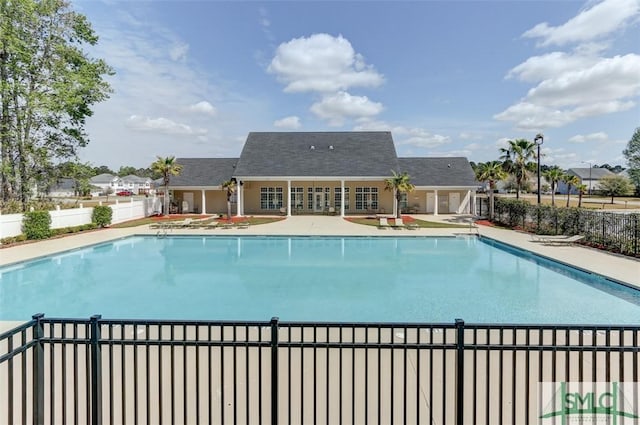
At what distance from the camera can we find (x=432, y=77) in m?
25.1

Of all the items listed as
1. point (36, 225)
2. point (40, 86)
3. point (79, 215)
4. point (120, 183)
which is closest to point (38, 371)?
point (36, 225)

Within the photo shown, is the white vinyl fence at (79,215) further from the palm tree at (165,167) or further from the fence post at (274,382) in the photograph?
the fence post at (274,382)

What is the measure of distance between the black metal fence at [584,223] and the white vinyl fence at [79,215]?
88.3ft

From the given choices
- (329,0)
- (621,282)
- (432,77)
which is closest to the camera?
(621,282)

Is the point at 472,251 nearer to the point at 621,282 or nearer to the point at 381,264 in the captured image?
the point at 381,264

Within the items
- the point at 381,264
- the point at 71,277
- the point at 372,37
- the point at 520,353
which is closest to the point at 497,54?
the point at 372,37

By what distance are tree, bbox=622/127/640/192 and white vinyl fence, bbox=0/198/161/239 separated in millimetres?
83159

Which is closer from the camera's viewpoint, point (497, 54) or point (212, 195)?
point (497, 54)

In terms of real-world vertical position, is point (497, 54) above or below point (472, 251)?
above

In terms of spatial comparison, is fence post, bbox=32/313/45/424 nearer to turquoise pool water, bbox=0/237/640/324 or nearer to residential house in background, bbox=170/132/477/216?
turquoise pool water, bbox=0/237/640/324

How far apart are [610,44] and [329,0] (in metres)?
13.0

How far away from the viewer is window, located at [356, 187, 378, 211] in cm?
3300

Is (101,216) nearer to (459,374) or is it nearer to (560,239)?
(459,374)

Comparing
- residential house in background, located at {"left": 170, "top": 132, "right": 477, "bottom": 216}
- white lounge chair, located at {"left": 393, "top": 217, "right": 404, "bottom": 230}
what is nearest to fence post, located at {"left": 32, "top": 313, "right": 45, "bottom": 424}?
white lounge chair, located at {"left": 393, "top": 217, "right": 404, "bottom": 230}
